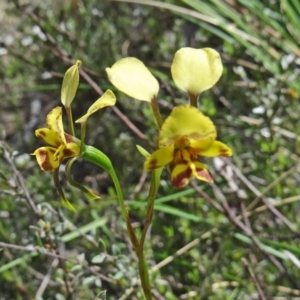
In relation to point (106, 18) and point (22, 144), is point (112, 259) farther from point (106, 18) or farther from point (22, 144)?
point (106, 18)

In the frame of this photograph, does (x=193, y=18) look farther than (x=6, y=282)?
Yes

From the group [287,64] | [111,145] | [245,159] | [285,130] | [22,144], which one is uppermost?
[287,64]

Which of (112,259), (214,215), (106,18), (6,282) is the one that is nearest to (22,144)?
(106,18)

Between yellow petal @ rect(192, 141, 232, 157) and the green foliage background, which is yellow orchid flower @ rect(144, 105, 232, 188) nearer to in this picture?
yellow petal @ rect(192, 141, 232, 157)

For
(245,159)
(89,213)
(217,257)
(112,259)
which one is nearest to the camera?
(112,259)

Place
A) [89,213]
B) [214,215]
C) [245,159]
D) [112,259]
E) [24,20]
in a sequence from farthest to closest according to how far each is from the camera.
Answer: [24,20] < [245,159] < [89,213] < [214,215] < [112,259]

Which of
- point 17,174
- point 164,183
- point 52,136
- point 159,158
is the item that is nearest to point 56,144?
point 52,136
